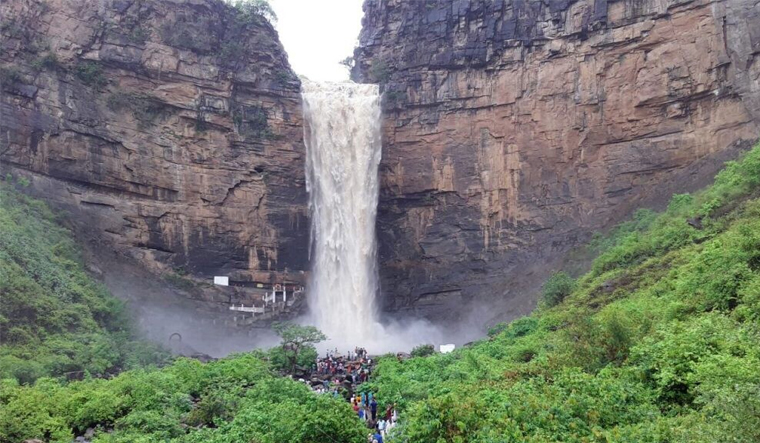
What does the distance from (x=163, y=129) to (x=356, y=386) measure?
68.6 ft

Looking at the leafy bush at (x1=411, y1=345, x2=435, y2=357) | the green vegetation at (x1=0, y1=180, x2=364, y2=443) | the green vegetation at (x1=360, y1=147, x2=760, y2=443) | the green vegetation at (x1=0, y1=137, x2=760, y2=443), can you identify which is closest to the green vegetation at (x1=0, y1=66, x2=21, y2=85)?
the green vegetation at (x1=0, y1=180, x2=364, y2=443)

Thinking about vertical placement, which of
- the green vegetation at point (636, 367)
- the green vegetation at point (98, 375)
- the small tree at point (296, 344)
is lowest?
Answer: the small tree at point (296, 344)

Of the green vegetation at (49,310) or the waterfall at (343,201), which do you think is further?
the waterfall at (343,201)

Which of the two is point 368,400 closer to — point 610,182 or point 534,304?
point 534,304

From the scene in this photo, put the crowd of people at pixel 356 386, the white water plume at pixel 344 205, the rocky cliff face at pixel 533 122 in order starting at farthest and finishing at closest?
the white water plume at pixel 344 205, the rocky cliff face at pixel 533 122, the crowd of people at pixel 356 386

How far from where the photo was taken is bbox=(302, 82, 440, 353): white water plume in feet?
124

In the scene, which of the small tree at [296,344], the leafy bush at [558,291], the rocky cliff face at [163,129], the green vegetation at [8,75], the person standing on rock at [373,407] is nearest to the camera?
the person standing on rock at [373,407]

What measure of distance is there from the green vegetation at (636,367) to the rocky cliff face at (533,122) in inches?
393

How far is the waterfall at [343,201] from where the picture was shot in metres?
37.9

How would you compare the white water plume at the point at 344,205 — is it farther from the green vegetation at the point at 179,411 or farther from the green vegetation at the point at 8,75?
the green vegetation at the point at 179,411

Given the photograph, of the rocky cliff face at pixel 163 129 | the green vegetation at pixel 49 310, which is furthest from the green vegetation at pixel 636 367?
the rocky cliff face at pixel 163 129

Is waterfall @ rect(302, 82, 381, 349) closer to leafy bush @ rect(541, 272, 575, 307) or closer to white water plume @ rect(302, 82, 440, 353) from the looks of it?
white water plume @ rect(302, 82, 440, 353)

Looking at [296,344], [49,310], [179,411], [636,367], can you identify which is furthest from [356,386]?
[49,310]

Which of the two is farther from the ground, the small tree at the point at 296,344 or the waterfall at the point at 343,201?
the waterfall at the point at 343,201
